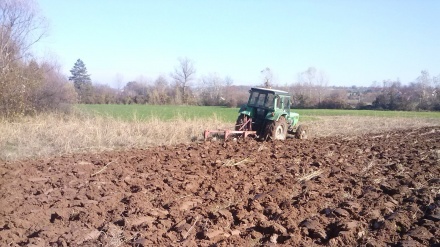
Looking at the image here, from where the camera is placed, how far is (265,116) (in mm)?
12258

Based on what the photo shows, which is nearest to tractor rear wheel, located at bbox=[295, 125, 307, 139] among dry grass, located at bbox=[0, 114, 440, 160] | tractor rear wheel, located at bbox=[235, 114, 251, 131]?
tractor rear wheel, located at bbox=[235, 114, 251, 131]

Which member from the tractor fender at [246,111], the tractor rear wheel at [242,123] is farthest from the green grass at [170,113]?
the tractor rear wheel at [242,123]

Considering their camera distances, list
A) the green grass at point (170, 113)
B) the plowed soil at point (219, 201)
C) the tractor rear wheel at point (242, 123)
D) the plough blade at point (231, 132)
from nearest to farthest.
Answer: the plowed soil at point (219, 201)
the plough blade at point (231, 132)
the tractor rear wheel at point (242, 123)
the green grass at point (170, 113)

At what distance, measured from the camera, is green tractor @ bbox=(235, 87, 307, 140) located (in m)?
11.7

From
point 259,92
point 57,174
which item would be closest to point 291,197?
point 57,174

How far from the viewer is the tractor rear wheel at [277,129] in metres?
11.5

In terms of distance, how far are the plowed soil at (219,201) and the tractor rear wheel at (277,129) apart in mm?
2767

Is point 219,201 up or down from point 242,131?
down

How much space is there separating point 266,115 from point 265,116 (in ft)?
0.50

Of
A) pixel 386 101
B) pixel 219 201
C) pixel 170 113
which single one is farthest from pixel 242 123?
pixel 386 101

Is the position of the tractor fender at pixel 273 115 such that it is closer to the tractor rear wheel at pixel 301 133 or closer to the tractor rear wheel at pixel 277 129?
the tractor rear wheel at pixel 277 129

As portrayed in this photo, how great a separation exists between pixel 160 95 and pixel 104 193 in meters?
44.4

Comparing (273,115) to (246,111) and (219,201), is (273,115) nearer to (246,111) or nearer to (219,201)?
(246,111)

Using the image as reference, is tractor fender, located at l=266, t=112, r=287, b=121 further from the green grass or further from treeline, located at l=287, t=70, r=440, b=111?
treeline, located at l=287, t=70, r=440, b=111
